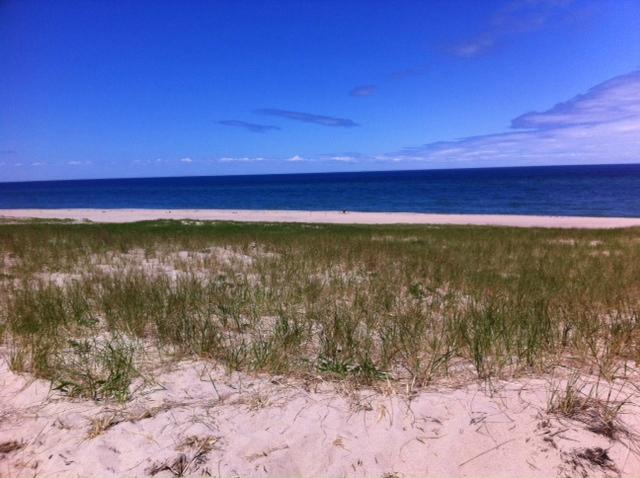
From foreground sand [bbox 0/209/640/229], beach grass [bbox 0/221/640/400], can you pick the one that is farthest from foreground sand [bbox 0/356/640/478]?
foreground sand [bbox 0/209/640/229]

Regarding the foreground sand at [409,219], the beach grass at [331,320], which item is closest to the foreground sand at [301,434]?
the beach grass at [331,320]

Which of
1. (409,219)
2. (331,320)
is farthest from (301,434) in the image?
(409,219)

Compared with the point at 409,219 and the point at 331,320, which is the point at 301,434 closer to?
the point at 331,320

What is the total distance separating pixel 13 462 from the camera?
2.49m

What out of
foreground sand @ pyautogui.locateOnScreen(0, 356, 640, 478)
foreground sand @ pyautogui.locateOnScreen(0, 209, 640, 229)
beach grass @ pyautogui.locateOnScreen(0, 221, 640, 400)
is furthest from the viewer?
foreground sand @ pyautogui.locateOnScreen(0, 209, 640, 229)

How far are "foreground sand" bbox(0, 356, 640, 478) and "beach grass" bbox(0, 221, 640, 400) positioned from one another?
0.81 feet

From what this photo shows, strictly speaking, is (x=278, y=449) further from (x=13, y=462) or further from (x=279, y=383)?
(x=13, y=462)

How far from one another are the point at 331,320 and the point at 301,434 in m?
2.12

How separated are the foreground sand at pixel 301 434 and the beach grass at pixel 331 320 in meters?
0.25

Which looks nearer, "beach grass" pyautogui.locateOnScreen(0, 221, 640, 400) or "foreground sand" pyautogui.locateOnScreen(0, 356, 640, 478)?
"foreground sand" pyautogui.locateOnScreen(0, 356, 640, 478)

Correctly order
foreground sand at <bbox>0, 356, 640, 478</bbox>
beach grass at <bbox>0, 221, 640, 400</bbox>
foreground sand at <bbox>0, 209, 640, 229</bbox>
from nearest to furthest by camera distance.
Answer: foreground sand at <bbox>0, 356, 640, 478</bbox>, beach grass at <bbox>0, 221, 640, 400</bbox>, foreground sand at <bbox>0, 209, 640, 229</bbox>

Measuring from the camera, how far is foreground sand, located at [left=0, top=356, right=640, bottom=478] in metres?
2.45

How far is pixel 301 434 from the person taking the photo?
9.09 feet

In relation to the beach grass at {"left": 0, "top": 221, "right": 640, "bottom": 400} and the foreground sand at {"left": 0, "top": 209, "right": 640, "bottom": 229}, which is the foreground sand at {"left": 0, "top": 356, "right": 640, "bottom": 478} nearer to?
the beach grass at {"left": 0, "top": 221, "right": 640, "bottom": 400}
